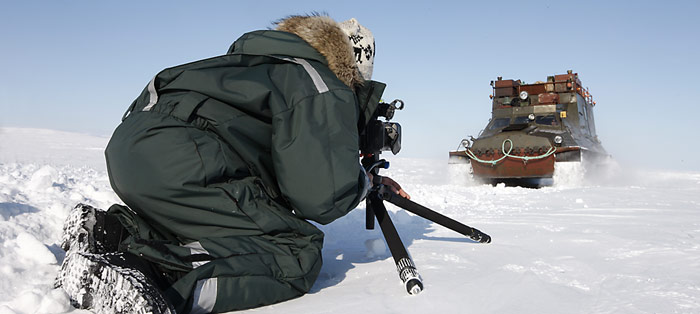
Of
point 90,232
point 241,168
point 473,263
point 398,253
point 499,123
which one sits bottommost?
point 473,263

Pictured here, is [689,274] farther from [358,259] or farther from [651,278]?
[358,259]

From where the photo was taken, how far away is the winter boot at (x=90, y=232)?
5.41 ft

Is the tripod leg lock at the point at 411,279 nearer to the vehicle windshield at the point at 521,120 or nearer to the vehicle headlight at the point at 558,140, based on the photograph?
the vehicle headlight at the point at 558,140

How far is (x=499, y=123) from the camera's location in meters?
11.3

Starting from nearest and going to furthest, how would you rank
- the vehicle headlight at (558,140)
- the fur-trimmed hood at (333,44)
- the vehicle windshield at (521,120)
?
the fur-trimmed hood at (333,44)
the vehicle headlight at (558,140)
the vehicle windshield at (521,120)

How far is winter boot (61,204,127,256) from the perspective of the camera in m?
1.65

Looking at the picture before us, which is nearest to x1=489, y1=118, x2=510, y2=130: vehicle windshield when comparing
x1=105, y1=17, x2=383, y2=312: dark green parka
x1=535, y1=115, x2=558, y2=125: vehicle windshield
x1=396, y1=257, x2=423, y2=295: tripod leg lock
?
x1=535, y1=115, x2=558, y2=125: vehicle windshield

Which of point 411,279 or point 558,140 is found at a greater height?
point 558,140

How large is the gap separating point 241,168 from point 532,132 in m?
9.61

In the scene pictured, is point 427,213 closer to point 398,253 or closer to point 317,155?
point 398,253

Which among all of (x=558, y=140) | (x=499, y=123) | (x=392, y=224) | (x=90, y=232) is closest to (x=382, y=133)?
(x=392, y=224)

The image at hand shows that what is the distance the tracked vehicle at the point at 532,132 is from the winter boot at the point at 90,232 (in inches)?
352

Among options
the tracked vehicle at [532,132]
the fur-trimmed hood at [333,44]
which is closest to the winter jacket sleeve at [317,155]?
the fur-trimmed hood at [333,44]

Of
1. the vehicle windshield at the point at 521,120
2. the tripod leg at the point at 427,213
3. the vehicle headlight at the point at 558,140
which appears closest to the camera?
the tripod leg at the point at 427,213
